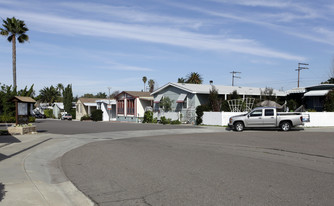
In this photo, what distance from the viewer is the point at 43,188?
7.66 meters

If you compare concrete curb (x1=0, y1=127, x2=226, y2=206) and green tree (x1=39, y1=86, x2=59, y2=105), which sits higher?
green tree (x1=39, y1=86, x2=59, y2=105)

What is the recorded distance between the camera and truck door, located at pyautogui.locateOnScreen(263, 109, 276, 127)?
2536cm

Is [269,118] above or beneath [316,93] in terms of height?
beneath

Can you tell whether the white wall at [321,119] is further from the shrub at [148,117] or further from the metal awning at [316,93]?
the shrub at [148,117]

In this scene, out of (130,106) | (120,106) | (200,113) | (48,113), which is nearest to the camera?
(200,113)

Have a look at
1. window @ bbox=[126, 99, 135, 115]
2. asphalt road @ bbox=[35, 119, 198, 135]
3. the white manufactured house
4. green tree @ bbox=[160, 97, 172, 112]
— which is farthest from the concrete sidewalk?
window @ bbox=[126, 99, 135, 115]

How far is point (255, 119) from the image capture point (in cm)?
2573

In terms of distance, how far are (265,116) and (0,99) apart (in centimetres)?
3647

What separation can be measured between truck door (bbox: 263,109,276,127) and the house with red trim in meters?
26.4

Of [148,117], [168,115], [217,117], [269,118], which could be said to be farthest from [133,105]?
[269,118]

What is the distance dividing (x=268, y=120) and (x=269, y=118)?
0.17m

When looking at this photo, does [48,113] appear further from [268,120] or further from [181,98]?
[268,120]

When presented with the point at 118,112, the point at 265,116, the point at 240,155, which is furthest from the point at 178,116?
the point at 240,155

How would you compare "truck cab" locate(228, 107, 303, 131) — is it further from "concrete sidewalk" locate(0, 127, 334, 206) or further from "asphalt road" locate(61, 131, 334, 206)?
"concrete sidewalk" locate(0, 127, 334, 206)
